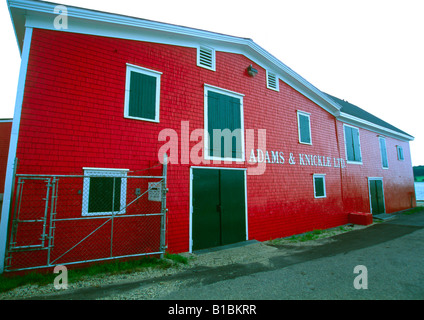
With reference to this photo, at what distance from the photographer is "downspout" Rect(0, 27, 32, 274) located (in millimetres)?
5092

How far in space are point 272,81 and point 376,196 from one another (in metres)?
12.6

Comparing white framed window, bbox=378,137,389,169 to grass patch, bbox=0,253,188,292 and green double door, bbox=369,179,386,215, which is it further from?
grass patch, bbox=0,253,188,292

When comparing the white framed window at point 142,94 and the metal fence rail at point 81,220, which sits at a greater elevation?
the white framed window at point 142,94

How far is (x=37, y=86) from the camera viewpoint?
19.1ft

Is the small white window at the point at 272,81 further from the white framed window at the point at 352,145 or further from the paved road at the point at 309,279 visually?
the paved road at the point at 309,279

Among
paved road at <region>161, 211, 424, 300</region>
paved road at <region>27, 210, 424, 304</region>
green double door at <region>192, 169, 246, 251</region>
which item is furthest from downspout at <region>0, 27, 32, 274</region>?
green double door at <region>192, 169, 246, 251</region>

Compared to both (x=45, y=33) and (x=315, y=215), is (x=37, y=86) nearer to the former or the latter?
(x=45, y=33)

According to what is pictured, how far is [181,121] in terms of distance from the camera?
25.7 ft

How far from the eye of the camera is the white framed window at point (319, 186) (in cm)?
1230

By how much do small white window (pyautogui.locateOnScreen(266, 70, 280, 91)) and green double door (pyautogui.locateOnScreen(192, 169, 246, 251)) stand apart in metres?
5.01

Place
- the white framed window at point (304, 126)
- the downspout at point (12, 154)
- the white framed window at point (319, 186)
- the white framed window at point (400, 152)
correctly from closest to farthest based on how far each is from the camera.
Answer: the downspout at point (12, 154), the white framed window at point (304, 126), the white framed window at point (319, 186), the white framed window at point (400, 152)

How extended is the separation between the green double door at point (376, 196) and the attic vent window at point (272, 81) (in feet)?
36.6

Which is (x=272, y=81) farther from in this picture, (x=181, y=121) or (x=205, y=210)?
(x=205, y=210)

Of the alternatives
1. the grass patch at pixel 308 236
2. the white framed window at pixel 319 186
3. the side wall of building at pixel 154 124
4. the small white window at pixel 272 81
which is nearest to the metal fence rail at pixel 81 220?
the side wall of building at pixel 154 124
